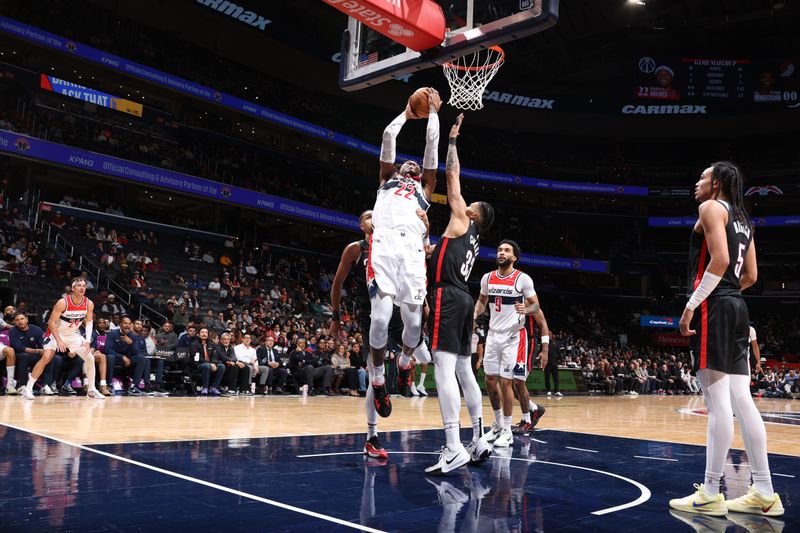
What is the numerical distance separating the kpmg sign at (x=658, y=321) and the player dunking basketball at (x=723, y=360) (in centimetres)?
3840

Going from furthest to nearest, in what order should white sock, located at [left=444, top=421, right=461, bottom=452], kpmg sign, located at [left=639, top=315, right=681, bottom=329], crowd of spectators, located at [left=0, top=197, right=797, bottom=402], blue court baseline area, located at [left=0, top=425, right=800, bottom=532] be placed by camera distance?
1. kpmg sign, located at [left=639, top=315, right=681, bottom=329]
2. crowd of spectators, located at [left=0, top=197, right=797, bottom=402]
3. white sock, located at [left=444, top=421, right=461, bottom=452]
4. blue court baseline area, located at [left=0, top=425, right=800, bottom=532]

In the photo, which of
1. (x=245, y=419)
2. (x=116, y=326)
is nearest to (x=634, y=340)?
(x=116, y=326)

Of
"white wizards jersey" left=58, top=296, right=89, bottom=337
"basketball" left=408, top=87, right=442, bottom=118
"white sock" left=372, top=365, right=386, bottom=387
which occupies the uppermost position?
"basketball" left=408, top=87, right=442, bottom=118

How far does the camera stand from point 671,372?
29688 mm

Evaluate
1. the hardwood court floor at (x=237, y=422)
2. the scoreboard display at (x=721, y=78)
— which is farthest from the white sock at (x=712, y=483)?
the scoreboard display at (x=721, y=78)

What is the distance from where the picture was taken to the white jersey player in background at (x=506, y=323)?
713cm

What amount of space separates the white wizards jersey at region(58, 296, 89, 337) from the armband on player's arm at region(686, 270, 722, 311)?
9542 mm

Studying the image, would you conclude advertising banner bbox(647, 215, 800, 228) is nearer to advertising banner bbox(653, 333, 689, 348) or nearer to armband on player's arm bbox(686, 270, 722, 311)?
advertising banner bbox(653, 333, 689, 348)

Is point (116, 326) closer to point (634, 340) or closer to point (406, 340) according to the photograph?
point (406, 340)

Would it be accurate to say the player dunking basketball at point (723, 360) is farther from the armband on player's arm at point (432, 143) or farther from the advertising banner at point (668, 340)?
the advertising banner at point (668, 340)

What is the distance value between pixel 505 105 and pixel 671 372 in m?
18.8

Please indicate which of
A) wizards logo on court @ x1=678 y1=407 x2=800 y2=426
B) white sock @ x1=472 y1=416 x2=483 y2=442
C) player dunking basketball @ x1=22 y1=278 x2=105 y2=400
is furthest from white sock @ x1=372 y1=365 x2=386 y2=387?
wizards logo on court @ x1=678 y1=407 x2=800 y2=426

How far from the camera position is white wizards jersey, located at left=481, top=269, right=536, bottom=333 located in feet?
23.6

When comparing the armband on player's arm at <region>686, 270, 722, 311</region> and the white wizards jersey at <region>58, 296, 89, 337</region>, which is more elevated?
the armband on player's arm at <region>686, 270, 722, 311</region>
